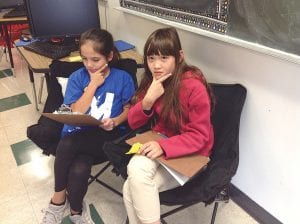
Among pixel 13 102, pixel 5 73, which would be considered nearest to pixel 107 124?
pixel 13 102

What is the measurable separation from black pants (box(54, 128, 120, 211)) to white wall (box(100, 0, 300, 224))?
68 cm

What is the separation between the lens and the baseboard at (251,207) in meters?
1.50

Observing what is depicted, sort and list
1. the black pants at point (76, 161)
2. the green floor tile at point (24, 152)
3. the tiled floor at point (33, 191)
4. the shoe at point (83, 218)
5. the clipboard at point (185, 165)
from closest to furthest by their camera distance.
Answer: the clipboard at point (185, 165), the black pants at point (76, 161), the shoe at point (83, 218), the tiled floor at point (33, 191), the green floor tile at point (24, 152)

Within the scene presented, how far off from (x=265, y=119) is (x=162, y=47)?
1.87 feet

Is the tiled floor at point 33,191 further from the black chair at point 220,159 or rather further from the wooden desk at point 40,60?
the wooden desk at point 40,60

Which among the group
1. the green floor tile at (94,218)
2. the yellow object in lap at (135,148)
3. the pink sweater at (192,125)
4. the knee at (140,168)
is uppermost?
the pink sweater at (192,125)

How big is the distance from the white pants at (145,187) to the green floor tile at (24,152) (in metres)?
1.09

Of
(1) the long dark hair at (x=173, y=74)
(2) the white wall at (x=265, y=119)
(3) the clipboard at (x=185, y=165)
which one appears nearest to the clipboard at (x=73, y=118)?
(3) the clipboard at (x=185, y=165)

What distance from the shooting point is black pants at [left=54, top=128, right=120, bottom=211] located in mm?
1382

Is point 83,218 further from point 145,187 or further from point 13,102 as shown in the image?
point 13,102

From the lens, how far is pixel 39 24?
2080 mm

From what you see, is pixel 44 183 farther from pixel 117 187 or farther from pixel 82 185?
pixel 82 185

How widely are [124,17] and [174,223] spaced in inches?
59.7

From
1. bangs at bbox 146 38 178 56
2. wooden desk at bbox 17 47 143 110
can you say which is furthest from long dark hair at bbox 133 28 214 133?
wooden desk at bbox 17 47 143 110
